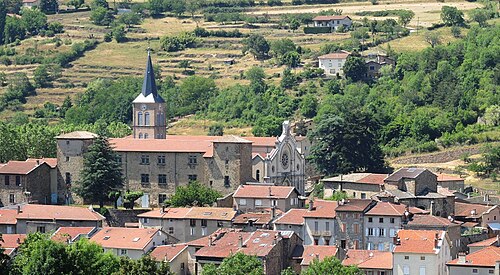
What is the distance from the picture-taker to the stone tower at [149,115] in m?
102

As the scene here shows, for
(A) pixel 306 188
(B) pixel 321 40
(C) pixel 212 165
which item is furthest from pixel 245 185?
(B) pixel 321 40

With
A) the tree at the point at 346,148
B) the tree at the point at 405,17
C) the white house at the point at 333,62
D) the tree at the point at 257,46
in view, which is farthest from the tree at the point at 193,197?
the tree at the point at 405,17

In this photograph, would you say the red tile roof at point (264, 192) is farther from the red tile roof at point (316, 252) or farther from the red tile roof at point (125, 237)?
the red tile roof at point (316, 252)

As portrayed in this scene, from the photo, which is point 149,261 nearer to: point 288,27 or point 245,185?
point 245,185

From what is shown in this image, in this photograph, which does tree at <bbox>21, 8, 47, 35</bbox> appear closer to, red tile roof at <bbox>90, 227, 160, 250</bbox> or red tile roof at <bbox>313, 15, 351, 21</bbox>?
red tile roof at <bbox>313, 15, 351, 21</bbox>

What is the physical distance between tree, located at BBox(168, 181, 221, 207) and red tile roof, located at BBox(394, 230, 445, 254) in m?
14.6

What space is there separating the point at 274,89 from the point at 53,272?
208ft

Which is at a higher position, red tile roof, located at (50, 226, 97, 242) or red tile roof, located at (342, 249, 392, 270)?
red tile roof, located at (50, 226, 97, 242)

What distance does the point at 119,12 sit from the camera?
6378 inches

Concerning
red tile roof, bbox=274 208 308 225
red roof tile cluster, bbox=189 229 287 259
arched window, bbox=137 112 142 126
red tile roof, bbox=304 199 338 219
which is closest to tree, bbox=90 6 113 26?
arched window, bbox=137 112 142 126

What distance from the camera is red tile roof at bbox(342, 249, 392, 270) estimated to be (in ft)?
236

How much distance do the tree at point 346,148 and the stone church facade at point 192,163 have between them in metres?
3.82

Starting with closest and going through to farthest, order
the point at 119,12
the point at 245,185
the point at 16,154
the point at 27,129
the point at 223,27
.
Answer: the point at 245,185, the point at 16,154, the point at 27,129, the point at 223,27, the point at 119,12

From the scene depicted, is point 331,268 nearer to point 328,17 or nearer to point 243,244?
point 243,244
